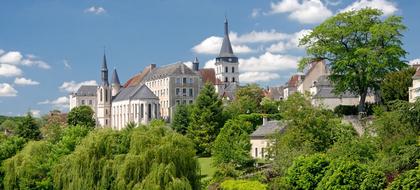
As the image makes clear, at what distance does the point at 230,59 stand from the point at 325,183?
369 ft

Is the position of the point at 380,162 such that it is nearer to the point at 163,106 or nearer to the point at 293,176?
the point at 293,176

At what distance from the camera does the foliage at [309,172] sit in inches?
1324

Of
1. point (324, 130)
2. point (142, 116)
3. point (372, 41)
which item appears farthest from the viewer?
point (142, 116)

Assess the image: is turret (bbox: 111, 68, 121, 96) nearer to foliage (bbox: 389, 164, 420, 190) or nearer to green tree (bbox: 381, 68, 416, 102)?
green tree (bbox: 381, 68, 416, 102)

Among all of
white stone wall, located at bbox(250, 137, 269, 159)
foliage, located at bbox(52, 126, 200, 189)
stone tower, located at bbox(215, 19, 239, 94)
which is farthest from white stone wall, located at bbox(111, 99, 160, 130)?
foliage, located at bbox(52, 126, 200, 189)

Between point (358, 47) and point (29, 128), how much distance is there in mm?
41906

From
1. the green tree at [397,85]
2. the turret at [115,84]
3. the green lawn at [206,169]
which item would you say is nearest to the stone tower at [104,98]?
the turret at [115,84]

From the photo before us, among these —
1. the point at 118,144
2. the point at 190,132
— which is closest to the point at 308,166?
the point at 118,144

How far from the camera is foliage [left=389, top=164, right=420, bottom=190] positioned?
2889 centimetres

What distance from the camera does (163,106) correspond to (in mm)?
110312

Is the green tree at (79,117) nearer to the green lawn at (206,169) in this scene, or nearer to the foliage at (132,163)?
the green lawn at (206,169)

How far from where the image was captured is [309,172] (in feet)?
111

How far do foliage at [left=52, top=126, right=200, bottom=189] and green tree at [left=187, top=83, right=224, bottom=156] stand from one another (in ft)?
75.8

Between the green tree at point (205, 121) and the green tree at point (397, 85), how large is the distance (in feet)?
55.4
